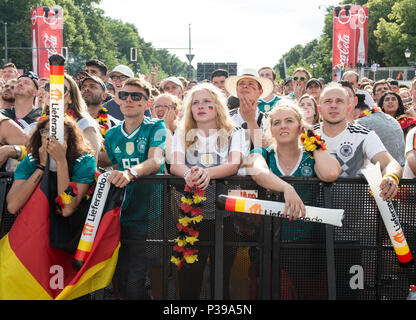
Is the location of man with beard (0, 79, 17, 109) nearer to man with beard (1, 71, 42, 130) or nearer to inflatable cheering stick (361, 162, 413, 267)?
man with beard (1, 71, 42, 130)

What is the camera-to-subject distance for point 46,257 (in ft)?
11.7

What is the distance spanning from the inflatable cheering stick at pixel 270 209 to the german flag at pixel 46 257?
0.83 metres

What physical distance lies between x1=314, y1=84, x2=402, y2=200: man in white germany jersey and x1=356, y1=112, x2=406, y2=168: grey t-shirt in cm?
178

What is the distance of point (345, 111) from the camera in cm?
435

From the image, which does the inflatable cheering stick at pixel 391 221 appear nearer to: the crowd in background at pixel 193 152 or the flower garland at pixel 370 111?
the crowd in background at pixel 193 152

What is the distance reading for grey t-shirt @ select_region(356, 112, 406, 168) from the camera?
5.93 metres

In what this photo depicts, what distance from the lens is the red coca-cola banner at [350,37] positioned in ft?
99.9

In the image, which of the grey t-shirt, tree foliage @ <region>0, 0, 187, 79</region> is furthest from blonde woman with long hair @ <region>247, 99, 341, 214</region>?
tree foliage @ <region>0, 0, 187, 79</region>

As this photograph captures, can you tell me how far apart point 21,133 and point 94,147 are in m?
0.77

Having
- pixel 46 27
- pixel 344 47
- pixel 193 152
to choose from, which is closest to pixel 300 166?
pixel 193 152
